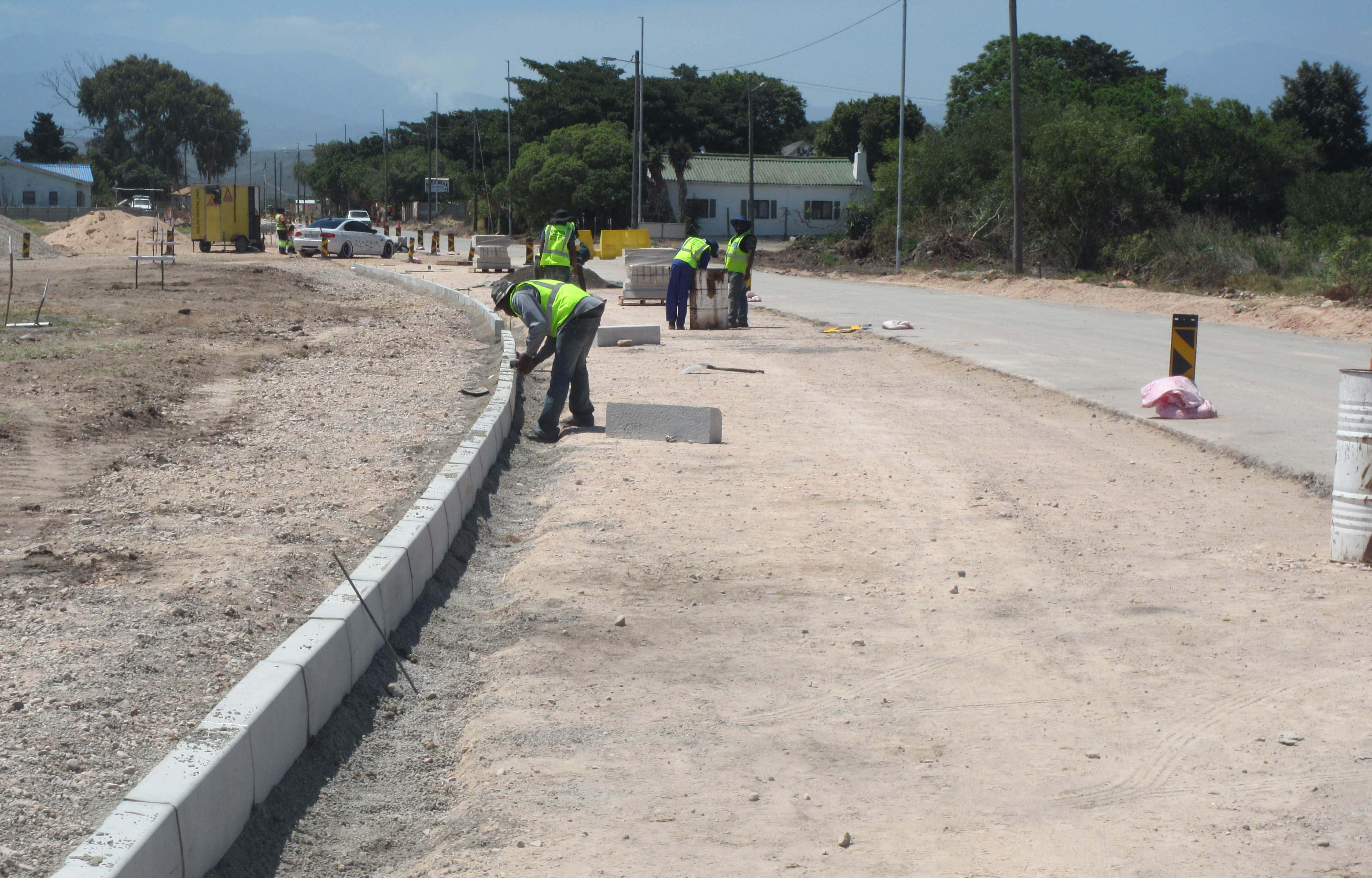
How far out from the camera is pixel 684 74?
72.2m

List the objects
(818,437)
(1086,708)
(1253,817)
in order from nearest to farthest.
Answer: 1. (1253,817)
2. (1086,708)
3. (818,437)

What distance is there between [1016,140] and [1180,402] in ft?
74.8

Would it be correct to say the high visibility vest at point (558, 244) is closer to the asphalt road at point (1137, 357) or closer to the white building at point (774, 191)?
the asphalt road at point (1137, 357)

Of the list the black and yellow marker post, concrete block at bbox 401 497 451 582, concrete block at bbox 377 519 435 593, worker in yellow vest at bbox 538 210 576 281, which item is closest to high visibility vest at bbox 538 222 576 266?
worker in yellow vest at bbox 538 210 576 281

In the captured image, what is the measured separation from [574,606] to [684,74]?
231 feet

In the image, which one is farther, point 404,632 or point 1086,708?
point 404,632

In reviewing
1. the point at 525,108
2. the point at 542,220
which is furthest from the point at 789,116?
the point at 542,220

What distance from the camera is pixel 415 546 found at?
5430 mm

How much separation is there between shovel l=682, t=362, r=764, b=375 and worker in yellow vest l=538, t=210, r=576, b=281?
2.85 meters

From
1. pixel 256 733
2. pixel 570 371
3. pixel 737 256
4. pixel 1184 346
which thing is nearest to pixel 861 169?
pixel 737 256

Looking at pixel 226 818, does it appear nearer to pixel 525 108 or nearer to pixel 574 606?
pixel 574 606

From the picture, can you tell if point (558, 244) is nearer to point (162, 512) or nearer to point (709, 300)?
point (709, 300)

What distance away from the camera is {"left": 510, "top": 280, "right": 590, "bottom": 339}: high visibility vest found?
9.15 meters

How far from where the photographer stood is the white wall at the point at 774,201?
68.4 m
